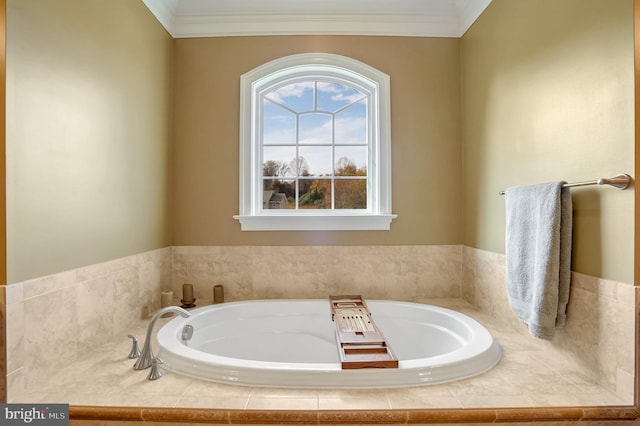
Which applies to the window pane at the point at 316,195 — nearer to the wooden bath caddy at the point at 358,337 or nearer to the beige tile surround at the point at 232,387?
the wooden bath caddy at the point at 358,337

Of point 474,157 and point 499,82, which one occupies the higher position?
point 499,82

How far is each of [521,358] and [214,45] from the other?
257cm

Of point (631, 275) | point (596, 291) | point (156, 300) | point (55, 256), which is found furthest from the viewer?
point (156, 300)

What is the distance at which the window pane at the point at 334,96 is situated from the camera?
8.15ft

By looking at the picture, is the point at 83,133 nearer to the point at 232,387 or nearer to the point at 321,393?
the point at 232,387

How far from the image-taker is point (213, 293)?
7.50 ft

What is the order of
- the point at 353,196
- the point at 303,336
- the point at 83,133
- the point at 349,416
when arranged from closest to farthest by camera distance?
the point at 349,416, the point at 83,133, the point at 303,336, the point at 353,196

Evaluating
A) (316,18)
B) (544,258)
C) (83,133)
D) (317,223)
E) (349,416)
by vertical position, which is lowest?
(349,416)

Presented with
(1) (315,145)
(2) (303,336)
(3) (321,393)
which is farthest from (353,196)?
(3) (321,393)

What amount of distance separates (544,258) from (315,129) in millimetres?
1676

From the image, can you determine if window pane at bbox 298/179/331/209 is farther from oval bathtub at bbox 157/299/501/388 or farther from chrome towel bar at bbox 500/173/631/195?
chrome towel bar at bbox 500/173/631/195

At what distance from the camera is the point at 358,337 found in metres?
1.62

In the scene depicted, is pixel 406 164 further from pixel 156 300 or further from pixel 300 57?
pixel 156 300

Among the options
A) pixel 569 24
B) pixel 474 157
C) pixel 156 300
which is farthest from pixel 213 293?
pixel 569 24
